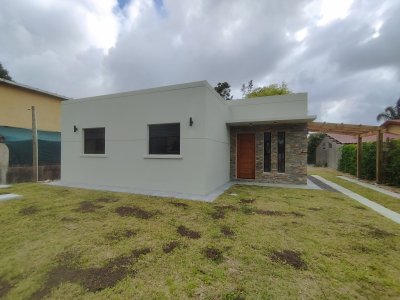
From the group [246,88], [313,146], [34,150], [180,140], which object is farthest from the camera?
[246,88]

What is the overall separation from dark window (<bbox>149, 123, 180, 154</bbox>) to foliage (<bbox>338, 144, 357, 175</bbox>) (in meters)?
13.8

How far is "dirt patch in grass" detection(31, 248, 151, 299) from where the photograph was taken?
2477mm

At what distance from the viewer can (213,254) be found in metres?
3.28

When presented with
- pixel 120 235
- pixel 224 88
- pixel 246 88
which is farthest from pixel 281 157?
pixel 246 88

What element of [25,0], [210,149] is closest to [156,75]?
[25,0]

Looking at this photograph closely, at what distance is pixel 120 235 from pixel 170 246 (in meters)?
1.14

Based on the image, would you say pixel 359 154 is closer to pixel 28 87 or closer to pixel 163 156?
pixel 163 156

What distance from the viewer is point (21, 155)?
10.7 metres

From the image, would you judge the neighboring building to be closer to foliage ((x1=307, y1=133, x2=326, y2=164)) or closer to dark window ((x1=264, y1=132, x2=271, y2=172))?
foliage ((x1=307, y1=133, x2=326, y2=164))

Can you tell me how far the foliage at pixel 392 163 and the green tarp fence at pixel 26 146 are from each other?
1868 centimetres

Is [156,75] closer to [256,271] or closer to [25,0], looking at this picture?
[25,0]

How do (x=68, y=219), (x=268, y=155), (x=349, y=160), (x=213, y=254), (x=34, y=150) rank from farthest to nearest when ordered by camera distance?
(x=349, y=160)
(x=34, y=150)
(x=268, y=155)
(x=68, y=219)
(x=213, y=254)

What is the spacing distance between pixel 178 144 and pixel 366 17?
12.5 m

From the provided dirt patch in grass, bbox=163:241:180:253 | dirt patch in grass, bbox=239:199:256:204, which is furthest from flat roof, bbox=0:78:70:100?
dirt patch in grass, bbox=239:199:256:204
